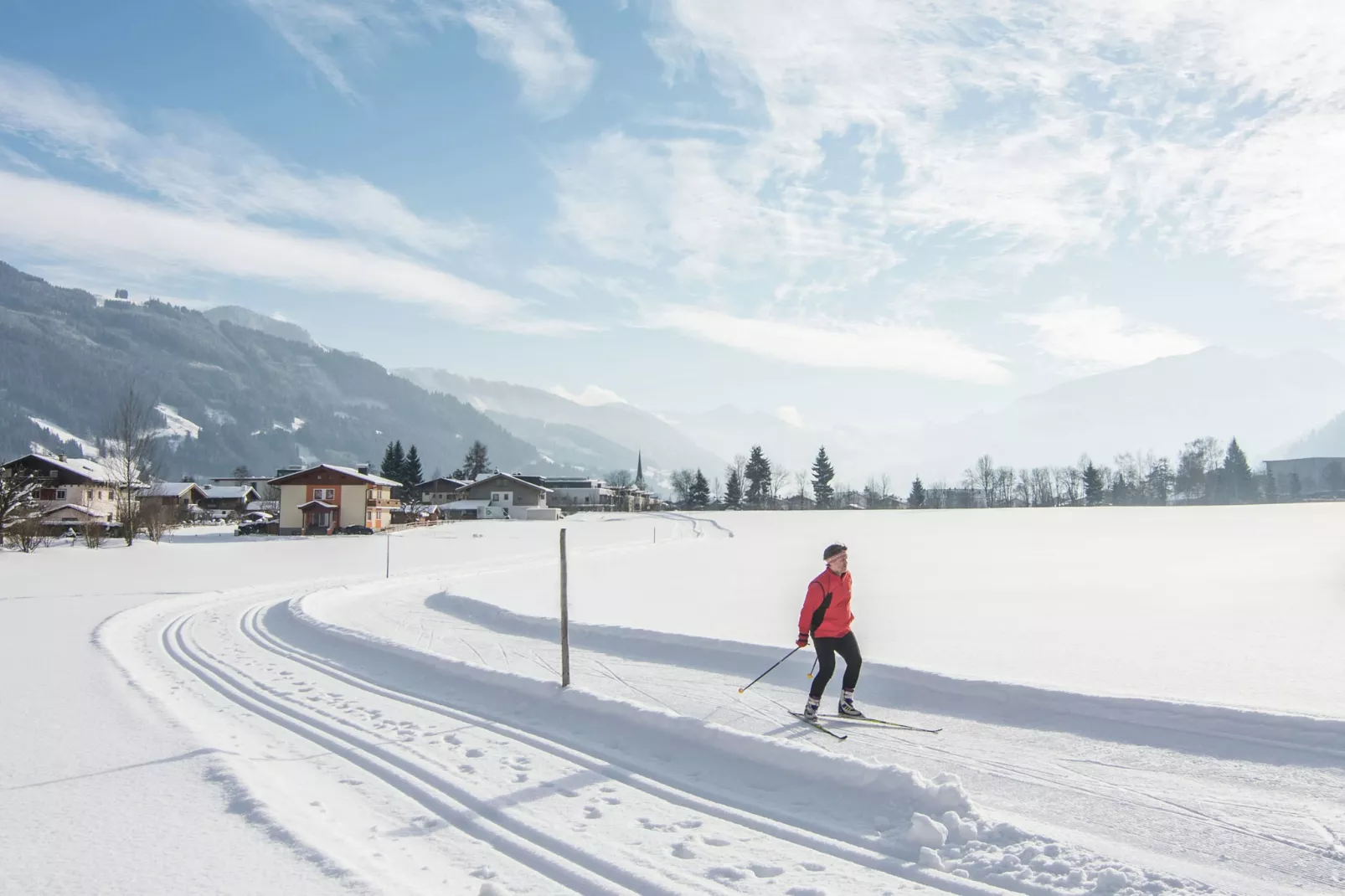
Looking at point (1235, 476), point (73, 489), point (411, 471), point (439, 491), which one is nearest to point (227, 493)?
point (411, 471)

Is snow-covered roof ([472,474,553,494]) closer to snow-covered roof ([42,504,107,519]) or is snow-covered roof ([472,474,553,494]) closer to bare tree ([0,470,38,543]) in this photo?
snow-covered roof ([42,504,107,519])

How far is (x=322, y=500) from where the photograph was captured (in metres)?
67.4

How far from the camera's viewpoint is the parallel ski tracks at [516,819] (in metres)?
4.54

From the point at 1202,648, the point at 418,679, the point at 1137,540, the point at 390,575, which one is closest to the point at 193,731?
the point at 418,679

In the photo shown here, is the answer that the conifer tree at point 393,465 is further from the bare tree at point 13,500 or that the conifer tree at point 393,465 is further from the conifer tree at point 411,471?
the bare tree at point 13,500

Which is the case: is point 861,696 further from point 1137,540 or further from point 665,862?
point 1137,540

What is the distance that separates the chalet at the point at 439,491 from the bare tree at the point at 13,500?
79.0m

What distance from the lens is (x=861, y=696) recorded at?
896 cm

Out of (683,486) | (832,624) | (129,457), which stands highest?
(129,457)

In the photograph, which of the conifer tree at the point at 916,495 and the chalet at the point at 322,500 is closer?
the chalet at the point at 322,500

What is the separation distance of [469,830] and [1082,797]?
4369 mm

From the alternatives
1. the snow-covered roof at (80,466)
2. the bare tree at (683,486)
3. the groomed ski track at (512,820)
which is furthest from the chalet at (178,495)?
the bare tree at (683,486)

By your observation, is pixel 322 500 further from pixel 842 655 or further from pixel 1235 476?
pixel 1235 476

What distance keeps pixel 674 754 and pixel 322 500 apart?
67.7m
